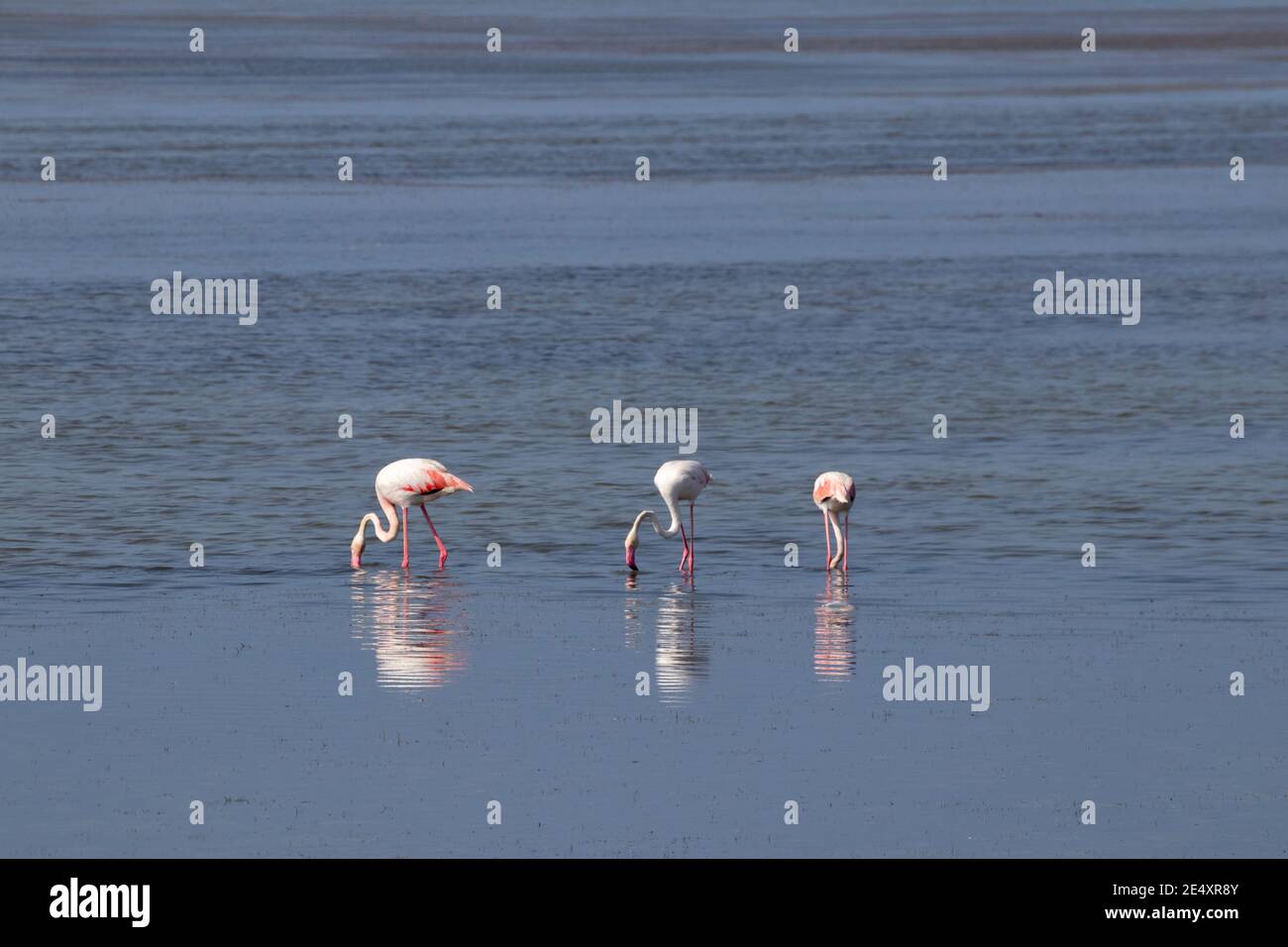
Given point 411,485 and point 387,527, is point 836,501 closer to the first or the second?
point 411,485

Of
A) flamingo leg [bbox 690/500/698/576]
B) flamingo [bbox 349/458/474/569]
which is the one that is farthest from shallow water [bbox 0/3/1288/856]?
flamingo [bbox 349/458/474/569]

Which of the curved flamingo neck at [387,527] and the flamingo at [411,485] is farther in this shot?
the flamingo at [411,485]

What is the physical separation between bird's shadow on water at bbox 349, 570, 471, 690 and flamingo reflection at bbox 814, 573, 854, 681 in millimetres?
2603

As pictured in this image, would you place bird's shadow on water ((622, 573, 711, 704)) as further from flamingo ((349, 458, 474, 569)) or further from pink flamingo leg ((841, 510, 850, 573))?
flamingo ((349, 458, 474, 569))

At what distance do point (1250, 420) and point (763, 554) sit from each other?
8.98 metres

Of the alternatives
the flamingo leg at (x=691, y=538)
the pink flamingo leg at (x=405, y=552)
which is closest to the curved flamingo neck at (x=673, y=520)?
the flamingo leg at (x=691, y=538)

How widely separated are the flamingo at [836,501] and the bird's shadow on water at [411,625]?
326cm

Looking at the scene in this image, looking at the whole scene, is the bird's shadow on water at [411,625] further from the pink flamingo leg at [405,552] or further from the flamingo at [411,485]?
the flamingo at [411,485]

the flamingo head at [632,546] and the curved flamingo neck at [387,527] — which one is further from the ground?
the curved flamingo neck at [387,527]

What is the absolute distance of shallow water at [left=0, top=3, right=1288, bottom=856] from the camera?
14.5 meters

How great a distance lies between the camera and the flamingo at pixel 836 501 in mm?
21062

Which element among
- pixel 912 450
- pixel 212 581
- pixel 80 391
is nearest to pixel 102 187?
pixel 80 391

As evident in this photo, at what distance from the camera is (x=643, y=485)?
24453 millimetres
